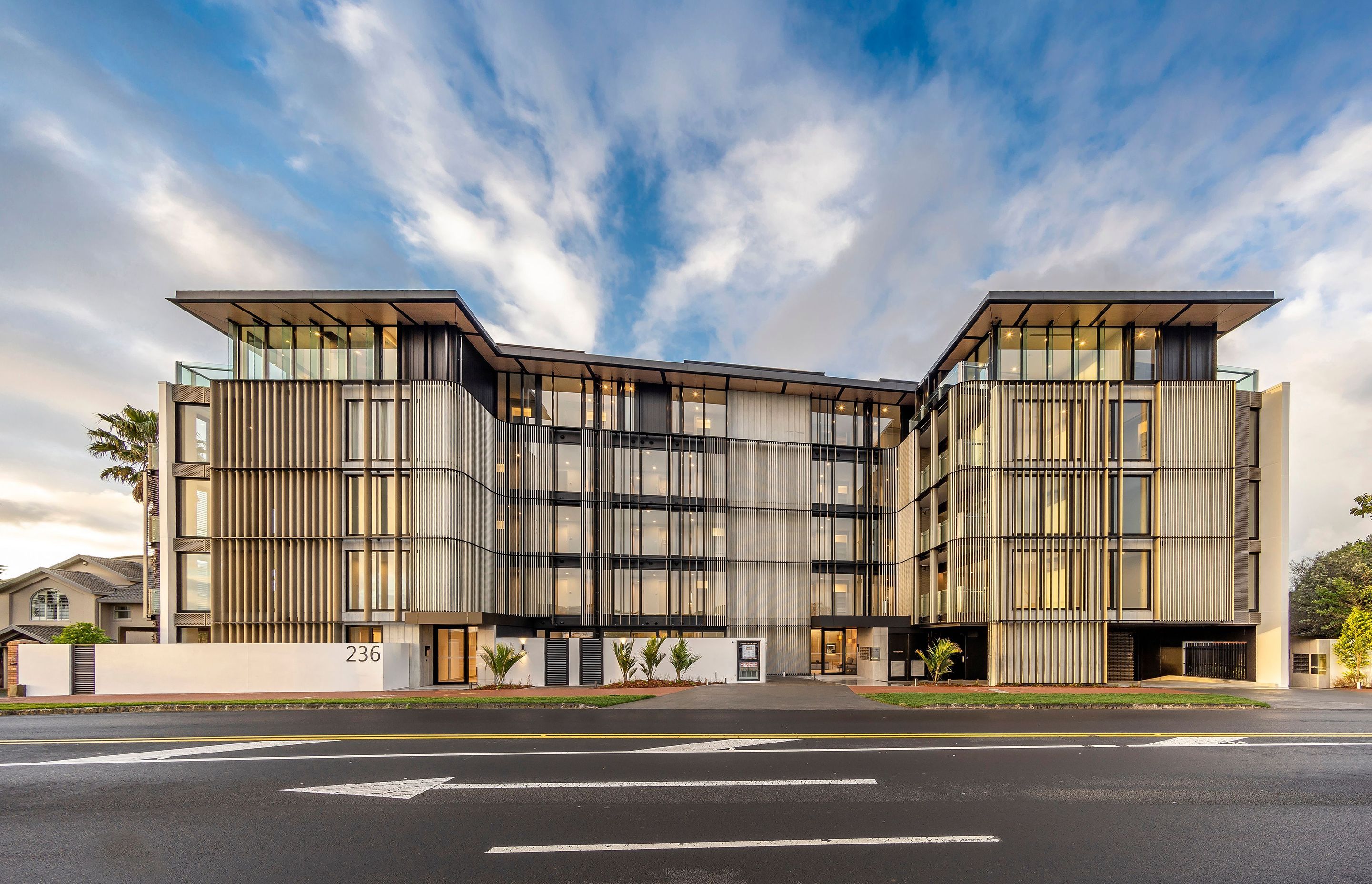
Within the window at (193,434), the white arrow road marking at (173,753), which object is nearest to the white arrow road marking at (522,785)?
the white arrow road marking at (173,753)

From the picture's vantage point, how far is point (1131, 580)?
25.9 meters

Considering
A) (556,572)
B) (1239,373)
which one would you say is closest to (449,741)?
(556,572)

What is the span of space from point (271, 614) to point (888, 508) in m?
28.9

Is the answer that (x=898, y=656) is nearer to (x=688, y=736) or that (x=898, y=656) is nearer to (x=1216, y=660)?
(x=1216, y=660)

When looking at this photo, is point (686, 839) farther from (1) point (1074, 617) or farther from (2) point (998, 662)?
(1) point (1074, 617)

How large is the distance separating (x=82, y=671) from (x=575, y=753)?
2310 centimetres

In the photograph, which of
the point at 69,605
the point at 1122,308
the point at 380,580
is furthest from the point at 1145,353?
the point at 69,605

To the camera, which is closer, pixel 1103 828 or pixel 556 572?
pixel 1103 828

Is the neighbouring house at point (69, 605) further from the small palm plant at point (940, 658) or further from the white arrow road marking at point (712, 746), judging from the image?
the small palm plant at point (940, 658)

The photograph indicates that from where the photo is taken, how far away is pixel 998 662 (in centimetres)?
2509

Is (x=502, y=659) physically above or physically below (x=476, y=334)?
below

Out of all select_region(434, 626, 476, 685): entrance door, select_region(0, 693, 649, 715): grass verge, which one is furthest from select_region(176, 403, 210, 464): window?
select_region(434, 626, 476, 685): entrance door

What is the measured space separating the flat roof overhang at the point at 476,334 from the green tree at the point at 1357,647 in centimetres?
1907

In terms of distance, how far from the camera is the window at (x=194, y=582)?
85.7 feet
